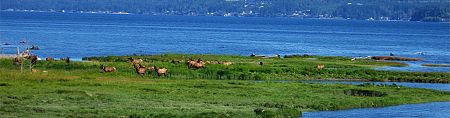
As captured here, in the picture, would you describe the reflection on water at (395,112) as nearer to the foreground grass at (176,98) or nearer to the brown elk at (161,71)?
the foreground grass at (176,98)

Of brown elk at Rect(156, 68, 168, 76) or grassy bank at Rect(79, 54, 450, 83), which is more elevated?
brown elk at Rect(156, 68, 168, 76)

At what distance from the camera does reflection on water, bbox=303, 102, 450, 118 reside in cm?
4772

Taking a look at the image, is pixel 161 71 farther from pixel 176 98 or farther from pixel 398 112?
pixel 398 112

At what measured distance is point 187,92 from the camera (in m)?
53.7

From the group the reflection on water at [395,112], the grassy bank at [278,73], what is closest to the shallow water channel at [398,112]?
the reflection on water at [395,112]

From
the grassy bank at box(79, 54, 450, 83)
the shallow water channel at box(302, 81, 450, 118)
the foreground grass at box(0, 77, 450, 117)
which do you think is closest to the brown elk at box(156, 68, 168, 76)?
the grassy bank at box(79, 54, 450, 83)

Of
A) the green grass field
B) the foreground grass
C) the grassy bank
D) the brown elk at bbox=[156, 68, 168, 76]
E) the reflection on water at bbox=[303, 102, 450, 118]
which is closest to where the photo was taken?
the foreground grass

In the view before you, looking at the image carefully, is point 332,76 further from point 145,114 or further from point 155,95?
point 145,114

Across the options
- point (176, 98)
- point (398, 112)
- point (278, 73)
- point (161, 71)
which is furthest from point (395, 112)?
point (278, 73)

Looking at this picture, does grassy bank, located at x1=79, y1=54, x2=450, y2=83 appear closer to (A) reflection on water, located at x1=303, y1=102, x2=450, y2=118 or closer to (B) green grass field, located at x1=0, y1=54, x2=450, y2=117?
(B) green grass field, located at x1=0, y1=54, x2=450, y2=117

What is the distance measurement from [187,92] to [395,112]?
40.8ft

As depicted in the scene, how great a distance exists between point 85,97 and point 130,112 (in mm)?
6067

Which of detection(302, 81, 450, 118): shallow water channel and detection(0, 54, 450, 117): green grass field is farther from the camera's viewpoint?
detection(302, 81, 450, 118): shallow water channel

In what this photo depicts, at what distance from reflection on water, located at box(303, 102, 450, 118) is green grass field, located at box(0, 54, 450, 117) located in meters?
1.00
